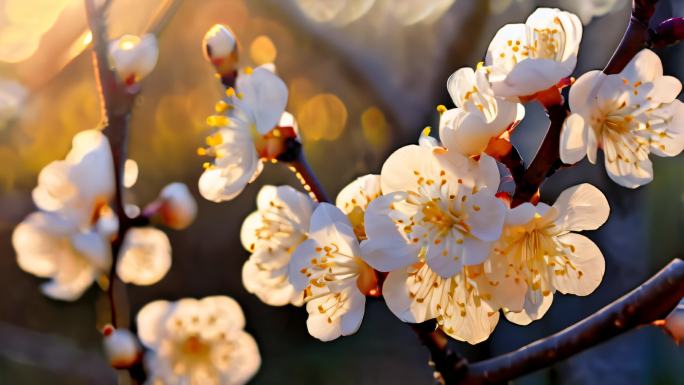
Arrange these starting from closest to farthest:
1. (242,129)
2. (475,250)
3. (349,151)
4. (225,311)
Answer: (475,250), (242,129), (225,311), (349,151)

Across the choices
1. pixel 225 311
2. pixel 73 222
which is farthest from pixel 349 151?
pixel 73 222

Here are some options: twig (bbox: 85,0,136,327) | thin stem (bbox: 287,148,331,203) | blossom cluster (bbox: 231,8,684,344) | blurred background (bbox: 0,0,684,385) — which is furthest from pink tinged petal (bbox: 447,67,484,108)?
blurred background (bbox: 0,0,684,385)

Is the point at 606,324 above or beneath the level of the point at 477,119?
beneath

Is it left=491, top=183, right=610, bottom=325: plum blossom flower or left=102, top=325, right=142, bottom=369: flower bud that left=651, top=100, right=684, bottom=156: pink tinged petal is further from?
left=102, top=325, right=142, bottom=369: flower bud

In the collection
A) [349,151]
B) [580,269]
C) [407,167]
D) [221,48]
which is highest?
[221,48]

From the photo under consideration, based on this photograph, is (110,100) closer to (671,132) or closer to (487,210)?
(487,210)

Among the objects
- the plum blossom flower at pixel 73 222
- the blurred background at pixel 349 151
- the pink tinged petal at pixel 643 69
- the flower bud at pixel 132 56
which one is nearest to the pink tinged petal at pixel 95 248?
the plum blossom flower at pixel 73 222

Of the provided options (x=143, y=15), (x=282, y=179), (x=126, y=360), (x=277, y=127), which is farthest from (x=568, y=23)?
(x=282, y=179)
